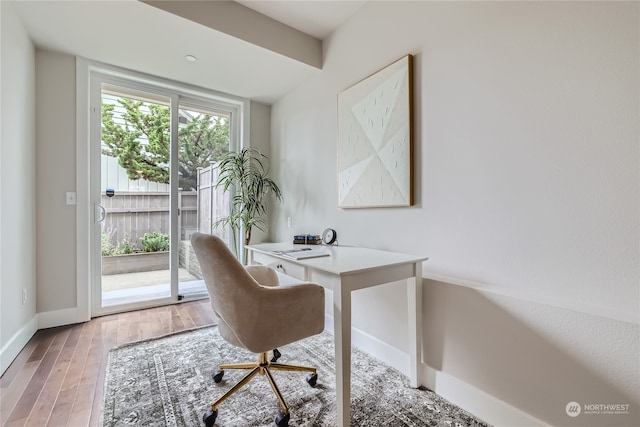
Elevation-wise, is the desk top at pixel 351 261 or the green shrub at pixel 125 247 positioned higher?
the desk top at pixel 351 261

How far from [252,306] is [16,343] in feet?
6.50

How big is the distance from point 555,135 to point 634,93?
25cm

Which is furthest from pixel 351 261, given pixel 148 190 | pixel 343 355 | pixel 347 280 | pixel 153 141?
pixel 153 141

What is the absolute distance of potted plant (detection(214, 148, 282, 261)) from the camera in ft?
10.0

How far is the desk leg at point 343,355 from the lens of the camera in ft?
3.98

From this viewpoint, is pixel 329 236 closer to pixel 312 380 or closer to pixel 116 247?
pixel 312 380

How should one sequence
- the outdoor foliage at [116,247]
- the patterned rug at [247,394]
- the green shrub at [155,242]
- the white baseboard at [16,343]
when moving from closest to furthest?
the patterned rug at [247,394], the white baseboard at [16,343], the outdoor foliage at [116,247], the green shrub at [155,242]

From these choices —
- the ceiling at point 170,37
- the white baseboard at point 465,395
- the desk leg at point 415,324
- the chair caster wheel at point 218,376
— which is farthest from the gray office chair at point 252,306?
the ceiling at point 170,37

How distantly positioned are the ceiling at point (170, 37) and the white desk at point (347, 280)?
176cm

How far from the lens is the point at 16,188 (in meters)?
1.95

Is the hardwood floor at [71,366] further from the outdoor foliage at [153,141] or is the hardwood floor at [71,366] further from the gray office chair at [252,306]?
the outdoor foliage at [153,141]

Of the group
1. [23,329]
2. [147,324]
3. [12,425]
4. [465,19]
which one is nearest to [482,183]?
[465,19]

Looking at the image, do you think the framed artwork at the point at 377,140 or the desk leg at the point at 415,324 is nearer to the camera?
the desk leg at the point at 415,324

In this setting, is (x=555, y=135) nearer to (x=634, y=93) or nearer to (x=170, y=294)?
(x=634, y=93)
